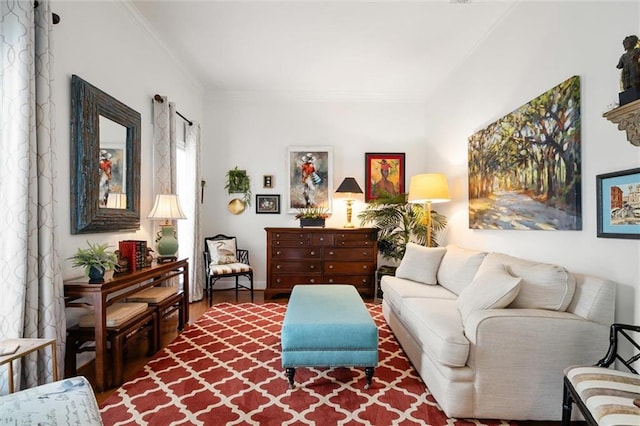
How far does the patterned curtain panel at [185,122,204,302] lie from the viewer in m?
4.31

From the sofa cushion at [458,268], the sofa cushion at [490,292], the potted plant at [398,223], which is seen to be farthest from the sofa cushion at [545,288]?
the potted plant at [398,223]

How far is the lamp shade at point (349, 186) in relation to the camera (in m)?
4.64

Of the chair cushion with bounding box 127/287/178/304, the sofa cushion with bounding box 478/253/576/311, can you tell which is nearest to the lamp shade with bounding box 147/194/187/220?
the chair cushion with bounding box 127/287/178/304

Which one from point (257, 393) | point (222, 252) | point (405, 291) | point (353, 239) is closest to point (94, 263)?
point (257, 393)

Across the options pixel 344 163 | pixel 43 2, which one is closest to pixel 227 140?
pixel 344 163

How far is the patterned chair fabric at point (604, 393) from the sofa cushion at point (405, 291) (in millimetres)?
1255

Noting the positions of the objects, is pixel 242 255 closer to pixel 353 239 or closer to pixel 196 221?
pixel 196 221

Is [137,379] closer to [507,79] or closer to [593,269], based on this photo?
[593,269]

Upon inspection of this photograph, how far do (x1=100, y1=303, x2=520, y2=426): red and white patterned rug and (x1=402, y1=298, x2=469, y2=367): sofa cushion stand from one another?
36 centimetres

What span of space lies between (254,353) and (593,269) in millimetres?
2588

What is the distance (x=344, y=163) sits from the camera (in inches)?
200

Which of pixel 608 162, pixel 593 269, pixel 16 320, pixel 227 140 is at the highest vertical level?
pixel 227 140

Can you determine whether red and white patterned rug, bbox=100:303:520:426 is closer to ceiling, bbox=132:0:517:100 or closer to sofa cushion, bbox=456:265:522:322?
sofa cushion, bbox=456:265:522:322

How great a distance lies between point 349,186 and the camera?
4.65m
